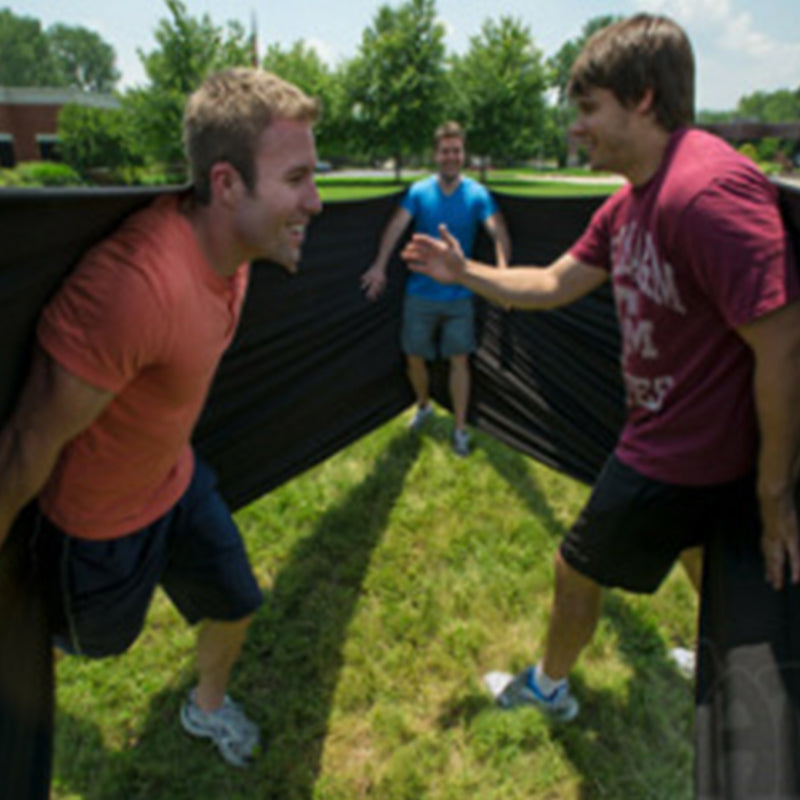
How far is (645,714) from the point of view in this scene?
2.57 m

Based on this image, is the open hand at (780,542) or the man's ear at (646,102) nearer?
the open hand at (780,542)

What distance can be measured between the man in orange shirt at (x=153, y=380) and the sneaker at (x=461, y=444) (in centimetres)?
261

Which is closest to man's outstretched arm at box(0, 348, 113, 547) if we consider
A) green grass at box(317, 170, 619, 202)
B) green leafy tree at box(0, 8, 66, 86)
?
green grass at box(317, 170, 619, 202)

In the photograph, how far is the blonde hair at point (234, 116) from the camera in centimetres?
168

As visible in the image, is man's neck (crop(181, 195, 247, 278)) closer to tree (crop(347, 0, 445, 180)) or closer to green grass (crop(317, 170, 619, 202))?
green grass (crop(317, 170, 619, 202))

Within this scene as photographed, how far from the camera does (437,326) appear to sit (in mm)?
4617

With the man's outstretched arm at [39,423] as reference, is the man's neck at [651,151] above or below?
above

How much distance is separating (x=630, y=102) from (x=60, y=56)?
132 metres

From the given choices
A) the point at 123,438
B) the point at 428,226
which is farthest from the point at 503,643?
the point at 428,226

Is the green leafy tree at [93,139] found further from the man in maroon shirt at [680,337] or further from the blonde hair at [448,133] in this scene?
the man in maroon shirt at [680,337]

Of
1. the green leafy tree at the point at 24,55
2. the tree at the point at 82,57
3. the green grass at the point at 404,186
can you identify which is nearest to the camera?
the green grass at the point at 404,186

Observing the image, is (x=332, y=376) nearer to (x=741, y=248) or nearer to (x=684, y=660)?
(x=684, y=660)

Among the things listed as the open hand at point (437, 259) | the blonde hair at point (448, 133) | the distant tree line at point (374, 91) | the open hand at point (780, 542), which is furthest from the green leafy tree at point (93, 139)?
the open hand at point (780, 542)

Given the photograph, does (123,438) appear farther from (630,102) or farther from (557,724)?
(557,724)
